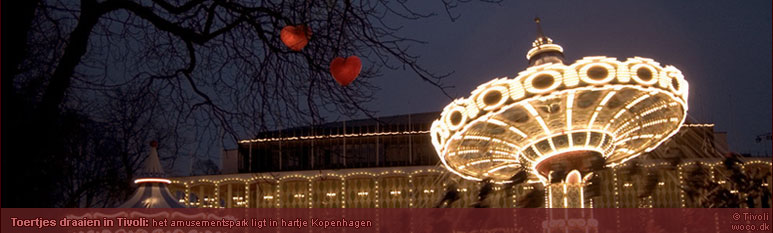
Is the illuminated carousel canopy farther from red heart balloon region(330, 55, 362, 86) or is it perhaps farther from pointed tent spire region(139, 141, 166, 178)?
red heart balloon region(330, 55, 362, 86)

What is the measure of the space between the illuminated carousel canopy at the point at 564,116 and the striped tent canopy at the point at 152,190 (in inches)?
256

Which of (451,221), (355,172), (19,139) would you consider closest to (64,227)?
(19,139)

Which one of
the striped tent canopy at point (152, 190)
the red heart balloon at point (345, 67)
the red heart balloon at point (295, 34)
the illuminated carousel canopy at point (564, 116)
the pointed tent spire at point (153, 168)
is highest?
the illuminated carousel canopy at point (564, 116)

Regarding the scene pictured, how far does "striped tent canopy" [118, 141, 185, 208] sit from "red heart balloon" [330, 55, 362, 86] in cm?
977

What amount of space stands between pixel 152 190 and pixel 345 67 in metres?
10.4

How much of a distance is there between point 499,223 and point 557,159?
13.6 meters

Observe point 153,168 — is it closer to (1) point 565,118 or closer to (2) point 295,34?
(1) point 565,118

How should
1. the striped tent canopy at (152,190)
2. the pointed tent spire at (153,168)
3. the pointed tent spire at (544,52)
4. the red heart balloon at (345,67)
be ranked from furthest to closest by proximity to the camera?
the pointed tent spire at (544,52), the pointed tent spire at (153,168), the striped tent canopy at (152,190), the red heart balloon at (345,67)

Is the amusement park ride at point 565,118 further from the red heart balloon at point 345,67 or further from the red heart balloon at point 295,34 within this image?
the red heart balloon at point 295,34

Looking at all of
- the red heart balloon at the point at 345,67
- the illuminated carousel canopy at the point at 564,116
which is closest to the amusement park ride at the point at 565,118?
the illuminated carousel canopy at the point at 564,116

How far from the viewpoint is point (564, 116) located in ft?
54.2

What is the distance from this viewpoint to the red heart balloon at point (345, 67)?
Result: 4438 millimetres

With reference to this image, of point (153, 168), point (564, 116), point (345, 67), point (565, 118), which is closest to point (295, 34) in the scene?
point (345, 67)

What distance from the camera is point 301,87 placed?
201 inches
